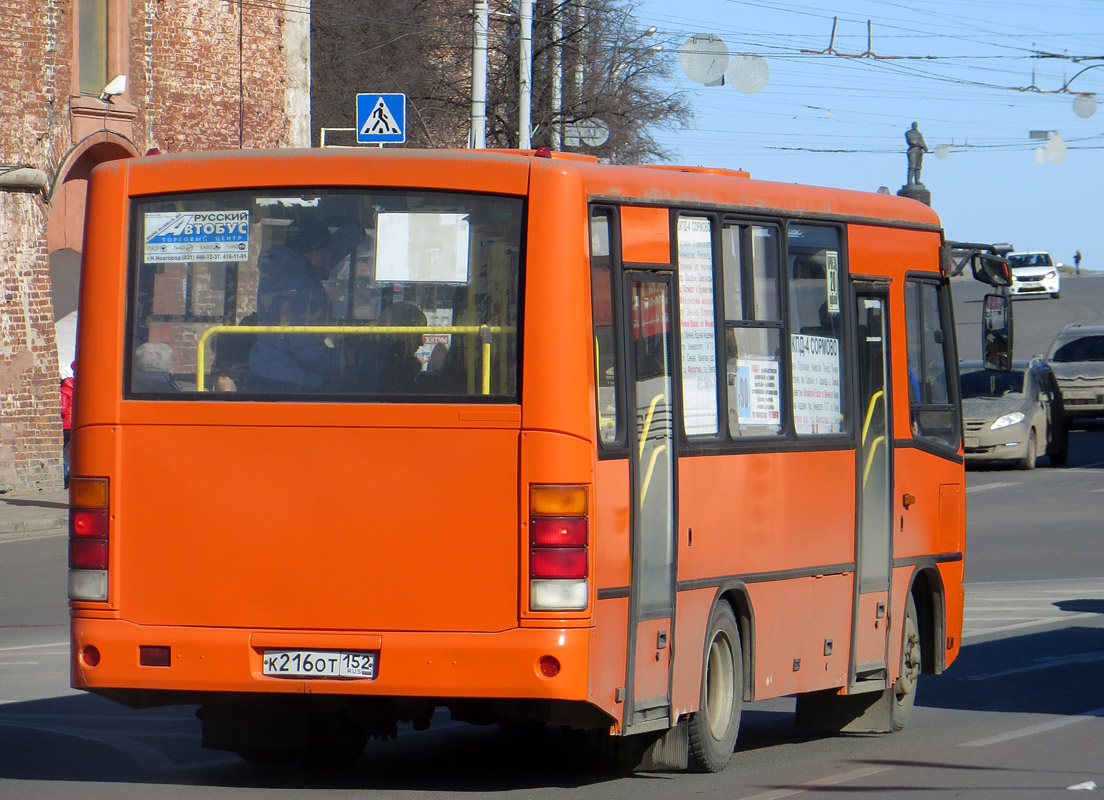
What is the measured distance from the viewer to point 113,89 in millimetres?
29531

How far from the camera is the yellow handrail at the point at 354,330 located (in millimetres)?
7719

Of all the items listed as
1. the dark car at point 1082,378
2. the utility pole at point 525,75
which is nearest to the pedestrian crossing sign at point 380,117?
the utility pole at point 525,75

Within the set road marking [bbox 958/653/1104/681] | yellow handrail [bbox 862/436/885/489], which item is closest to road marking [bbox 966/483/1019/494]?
road marking [bbox 958/653/1104/681]

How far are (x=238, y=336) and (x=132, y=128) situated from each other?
23141 mm

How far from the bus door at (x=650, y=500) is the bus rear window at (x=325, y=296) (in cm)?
69

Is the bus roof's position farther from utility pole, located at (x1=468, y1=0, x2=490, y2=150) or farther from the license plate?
utility pole, located at (x1=468, y1=0, x2=490, y2=150)

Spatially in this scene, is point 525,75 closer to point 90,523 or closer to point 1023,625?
point 1023,625

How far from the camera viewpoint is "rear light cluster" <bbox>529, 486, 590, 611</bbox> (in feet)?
24.7

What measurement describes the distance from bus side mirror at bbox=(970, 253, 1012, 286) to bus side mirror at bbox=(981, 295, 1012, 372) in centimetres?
15

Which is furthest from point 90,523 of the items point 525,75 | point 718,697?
point 525,75

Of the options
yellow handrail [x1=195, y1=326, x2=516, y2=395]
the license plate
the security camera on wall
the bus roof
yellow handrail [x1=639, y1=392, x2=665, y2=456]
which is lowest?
the license plate

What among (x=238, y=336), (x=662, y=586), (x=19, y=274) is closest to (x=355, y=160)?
(x=238, y=336)

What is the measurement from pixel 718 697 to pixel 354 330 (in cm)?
245

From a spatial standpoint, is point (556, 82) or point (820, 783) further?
point (556, 82)
